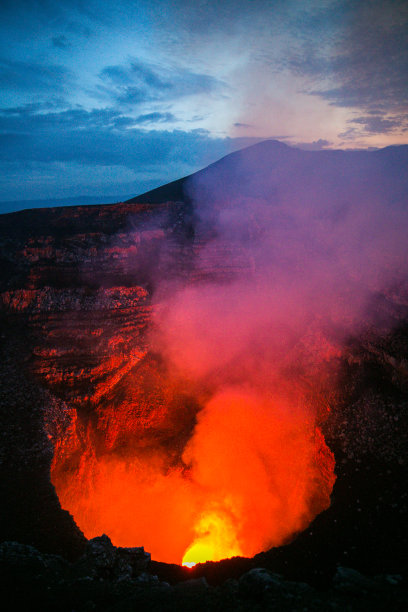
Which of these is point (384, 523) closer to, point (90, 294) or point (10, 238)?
point (90, 294)

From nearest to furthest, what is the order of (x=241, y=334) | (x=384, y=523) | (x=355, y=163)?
(x=384, y=523) → (x=241, y=334) → (x=355, y=163)

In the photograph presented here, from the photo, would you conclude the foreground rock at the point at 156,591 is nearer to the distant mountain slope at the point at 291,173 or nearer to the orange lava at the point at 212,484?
the orange lava at the point at 212,484

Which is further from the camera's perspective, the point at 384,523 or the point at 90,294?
the point at 90,294

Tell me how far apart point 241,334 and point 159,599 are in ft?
28.9

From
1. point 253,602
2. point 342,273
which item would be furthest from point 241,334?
point 253,602

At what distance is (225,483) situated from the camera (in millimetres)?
11297

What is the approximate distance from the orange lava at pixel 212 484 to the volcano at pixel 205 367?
5cm

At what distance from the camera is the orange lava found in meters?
9.29

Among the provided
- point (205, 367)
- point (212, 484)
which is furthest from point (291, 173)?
point (212, 484)

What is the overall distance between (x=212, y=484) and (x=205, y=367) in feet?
14.3

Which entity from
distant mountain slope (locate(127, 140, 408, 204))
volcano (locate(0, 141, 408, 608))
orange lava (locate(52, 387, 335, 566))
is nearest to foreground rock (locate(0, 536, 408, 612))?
volcano (locate(0, 141, 408, 608))

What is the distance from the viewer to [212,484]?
11.4m

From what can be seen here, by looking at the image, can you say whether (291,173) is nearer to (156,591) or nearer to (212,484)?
(212,484)

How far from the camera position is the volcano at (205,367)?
26.6 feet
